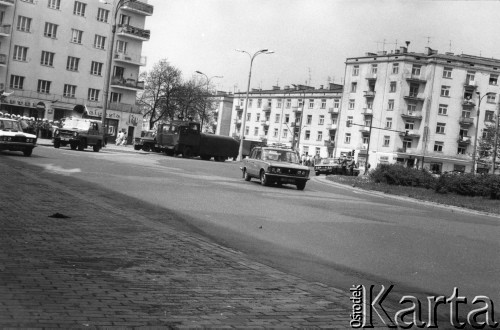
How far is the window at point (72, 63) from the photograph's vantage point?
61719 mm

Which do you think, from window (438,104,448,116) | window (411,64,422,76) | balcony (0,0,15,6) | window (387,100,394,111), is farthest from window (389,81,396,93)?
balcony (0,0,15,6)

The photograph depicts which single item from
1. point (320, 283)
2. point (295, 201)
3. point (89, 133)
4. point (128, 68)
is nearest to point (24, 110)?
point (128, 68)

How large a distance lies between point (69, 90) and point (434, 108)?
166 ft

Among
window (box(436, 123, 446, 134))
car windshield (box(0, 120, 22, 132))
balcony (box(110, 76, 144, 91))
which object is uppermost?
window (box(436, 123, 446, 134))

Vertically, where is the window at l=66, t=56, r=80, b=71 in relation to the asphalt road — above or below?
above

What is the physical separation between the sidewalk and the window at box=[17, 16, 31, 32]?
5387cm

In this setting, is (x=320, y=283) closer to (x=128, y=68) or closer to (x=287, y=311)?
(x=287, y=311)

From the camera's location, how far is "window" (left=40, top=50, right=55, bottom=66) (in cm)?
5972

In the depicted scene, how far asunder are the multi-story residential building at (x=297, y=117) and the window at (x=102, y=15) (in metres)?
39.1

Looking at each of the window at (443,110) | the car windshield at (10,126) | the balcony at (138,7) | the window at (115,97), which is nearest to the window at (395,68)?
the window at (443,110)

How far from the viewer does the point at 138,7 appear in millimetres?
67438

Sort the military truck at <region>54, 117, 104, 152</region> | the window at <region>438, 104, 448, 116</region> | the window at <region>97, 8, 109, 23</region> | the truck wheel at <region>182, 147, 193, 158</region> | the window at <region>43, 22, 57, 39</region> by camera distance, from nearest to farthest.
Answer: the military truck at <region>54, 117, 104, 152</region>, the truck wheel at <region>182, 147, 193, 158</region>, the window at <region>43, 22, 57, 39</region>, the window at <region>97, 8, 109, 23</region>, the window at <region>438, 104, 448, 116</region>

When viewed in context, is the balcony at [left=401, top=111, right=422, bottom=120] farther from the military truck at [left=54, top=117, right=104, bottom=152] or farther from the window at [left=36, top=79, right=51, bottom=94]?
the military truck at [left=54, top=117, right=104, bottom=152]

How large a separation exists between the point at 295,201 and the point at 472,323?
1252 cm
